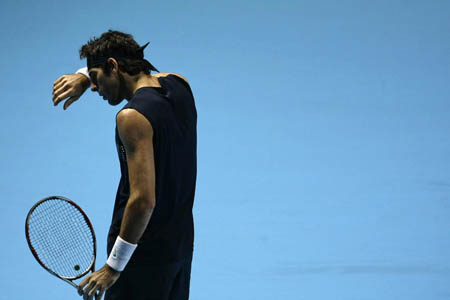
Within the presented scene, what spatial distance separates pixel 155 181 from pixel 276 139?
10.3 ft

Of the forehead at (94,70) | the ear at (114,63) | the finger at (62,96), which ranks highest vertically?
the ear at (114,63)

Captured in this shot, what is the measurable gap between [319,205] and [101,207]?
1271 millimetres

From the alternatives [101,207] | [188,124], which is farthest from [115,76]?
[101,207]

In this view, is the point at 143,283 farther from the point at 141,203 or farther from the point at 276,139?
the point at 276,139

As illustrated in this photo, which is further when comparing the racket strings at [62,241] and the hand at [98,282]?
the racket strings at [62,241]

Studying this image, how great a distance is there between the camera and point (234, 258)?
3533 mm

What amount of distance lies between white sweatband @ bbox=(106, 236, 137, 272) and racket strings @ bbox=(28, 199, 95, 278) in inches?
17.1

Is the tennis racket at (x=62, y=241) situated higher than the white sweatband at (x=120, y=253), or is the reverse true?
the tennis racket at (x=62, y=241)

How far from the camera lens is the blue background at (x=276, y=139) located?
347cm

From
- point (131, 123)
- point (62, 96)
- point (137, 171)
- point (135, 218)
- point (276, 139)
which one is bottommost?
point (135, 218)

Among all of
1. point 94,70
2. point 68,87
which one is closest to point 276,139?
point 68,87

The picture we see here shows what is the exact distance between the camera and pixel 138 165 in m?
1.77

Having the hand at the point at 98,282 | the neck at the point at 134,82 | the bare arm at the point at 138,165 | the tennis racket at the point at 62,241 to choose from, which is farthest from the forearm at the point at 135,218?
the tennis racket at the point at 62,241

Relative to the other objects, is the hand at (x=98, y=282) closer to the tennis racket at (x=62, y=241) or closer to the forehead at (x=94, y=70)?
the tennis racket at (x=62, y=241)
